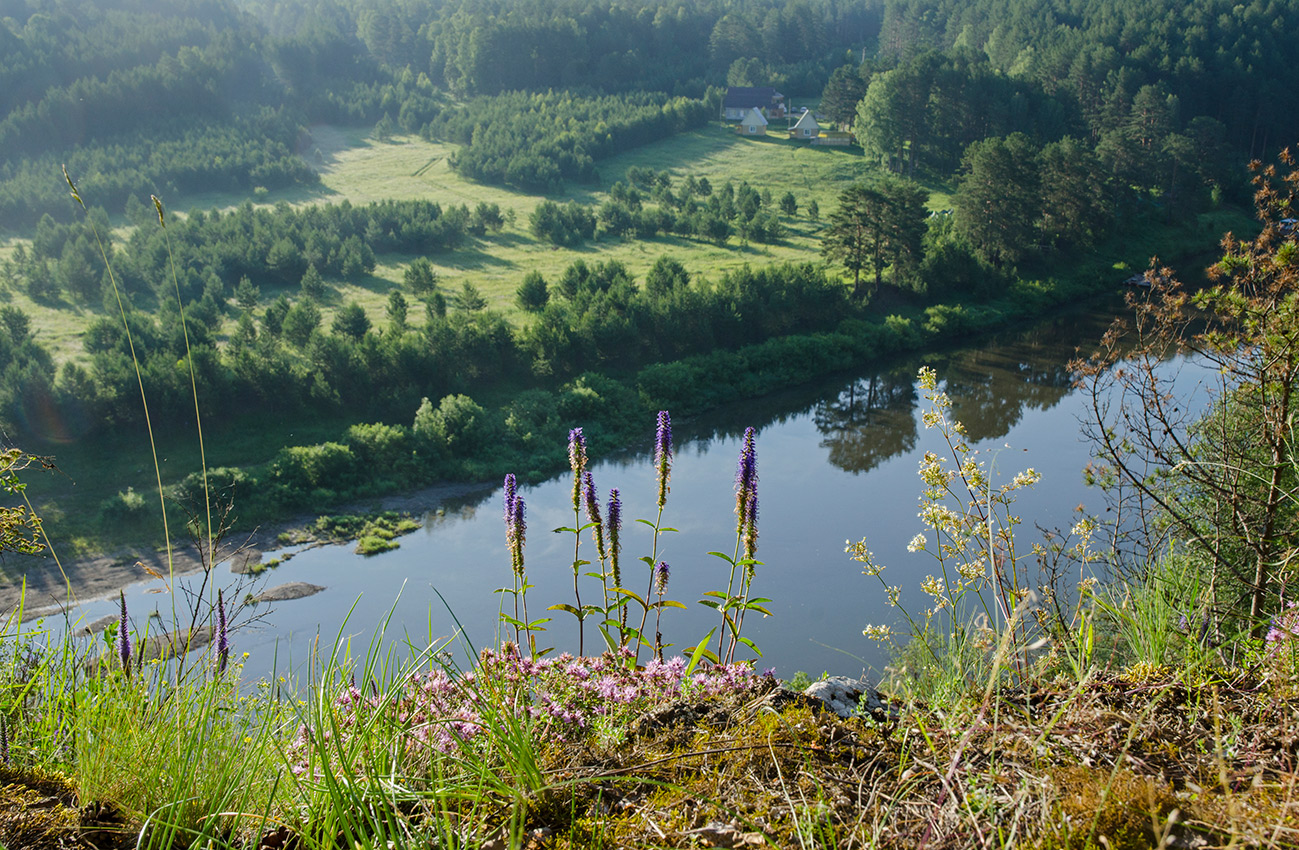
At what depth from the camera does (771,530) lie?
66.3 ft

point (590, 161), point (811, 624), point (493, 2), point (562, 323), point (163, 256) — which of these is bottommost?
point (811, 624)

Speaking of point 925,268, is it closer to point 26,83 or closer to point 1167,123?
point 1167,123

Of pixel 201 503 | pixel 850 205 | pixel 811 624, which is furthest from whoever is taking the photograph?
pixel 850 205

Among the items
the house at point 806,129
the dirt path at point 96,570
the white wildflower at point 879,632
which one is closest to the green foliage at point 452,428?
the dirt path at point 96,570

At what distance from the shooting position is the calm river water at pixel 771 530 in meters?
16.1

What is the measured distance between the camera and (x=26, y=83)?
73000 mm

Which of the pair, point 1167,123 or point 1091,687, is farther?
point 1167,123

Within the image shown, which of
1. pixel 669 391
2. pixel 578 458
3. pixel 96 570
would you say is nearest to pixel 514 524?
pixel 578 458

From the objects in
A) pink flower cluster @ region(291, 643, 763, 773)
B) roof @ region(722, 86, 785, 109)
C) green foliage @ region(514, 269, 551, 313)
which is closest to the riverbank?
green foliage @ region(514, 269, 551, 313)

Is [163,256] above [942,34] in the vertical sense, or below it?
below

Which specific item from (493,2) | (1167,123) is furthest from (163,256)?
(493,2)

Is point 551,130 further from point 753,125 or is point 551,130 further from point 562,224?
point 562,224

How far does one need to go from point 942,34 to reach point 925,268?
9512 cm

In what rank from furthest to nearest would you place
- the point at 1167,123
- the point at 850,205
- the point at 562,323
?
the point at 1167,123
the point at 850,205
the point at 562,323
